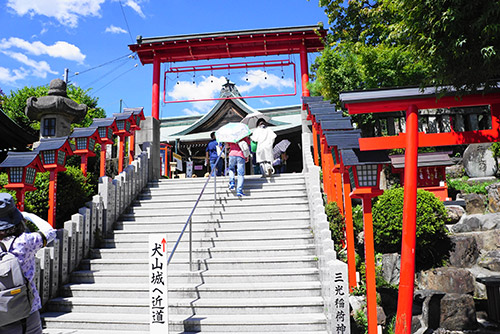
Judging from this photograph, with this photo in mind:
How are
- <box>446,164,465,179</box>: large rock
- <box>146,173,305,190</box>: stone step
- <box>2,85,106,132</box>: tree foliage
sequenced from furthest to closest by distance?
<box>2,85,106,132</box>: tree foliage
<box>446,164,465,179</box>: large rock
<box>146,173,305,190</box>: stone step

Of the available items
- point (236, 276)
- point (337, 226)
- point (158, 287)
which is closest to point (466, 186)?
point (337, 226)

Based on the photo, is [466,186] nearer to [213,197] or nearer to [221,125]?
[213,197]

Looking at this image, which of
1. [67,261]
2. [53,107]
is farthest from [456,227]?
[53,107]

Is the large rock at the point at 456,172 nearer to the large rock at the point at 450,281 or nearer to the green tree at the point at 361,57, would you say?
the green tree at the point at 361,57

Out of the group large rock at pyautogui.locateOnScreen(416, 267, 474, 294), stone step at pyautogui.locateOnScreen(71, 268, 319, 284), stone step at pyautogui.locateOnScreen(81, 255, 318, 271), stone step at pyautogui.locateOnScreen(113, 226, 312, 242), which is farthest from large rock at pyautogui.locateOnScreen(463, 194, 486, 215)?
stone step at pyautogui.locateOnScreen(71, 268, 319, 284)

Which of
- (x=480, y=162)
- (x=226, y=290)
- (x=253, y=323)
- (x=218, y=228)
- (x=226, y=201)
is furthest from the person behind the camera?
(x=480, y=162)

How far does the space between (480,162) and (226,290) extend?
13.2m

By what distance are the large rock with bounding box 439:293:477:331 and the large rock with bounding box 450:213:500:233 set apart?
4468 millimetres

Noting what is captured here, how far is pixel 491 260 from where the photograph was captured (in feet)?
29.1

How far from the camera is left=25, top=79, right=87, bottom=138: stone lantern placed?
13.5 metres

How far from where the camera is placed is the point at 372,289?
539cm

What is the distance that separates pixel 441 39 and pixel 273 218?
452cm

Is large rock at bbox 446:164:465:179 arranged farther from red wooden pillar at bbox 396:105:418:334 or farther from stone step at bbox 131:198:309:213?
red wooden pillar at bbox 396:105:418:334

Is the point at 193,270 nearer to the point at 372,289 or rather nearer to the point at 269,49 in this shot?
the point at 372,289
